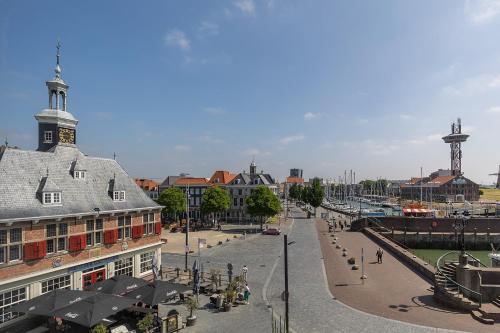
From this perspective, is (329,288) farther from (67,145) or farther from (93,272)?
(67,145)

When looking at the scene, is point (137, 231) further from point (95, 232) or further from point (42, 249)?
point (42, 249)

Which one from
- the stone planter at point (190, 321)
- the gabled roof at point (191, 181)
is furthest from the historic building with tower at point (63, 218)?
the gabled roof at point (191, 181)

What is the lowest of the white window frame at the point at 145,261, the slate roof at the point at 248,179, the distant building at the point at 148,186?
the white window frame at the point at 145,261

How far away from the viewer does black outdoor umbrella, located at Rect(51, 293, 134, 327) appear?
51.9 ft

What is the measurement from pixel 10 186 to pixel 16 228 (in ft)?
9.39

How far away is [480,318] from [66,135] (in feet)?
106

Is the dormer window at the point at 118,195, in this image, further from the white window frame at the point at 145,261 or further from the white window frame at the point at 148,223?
the white window frame at the point at 145,261

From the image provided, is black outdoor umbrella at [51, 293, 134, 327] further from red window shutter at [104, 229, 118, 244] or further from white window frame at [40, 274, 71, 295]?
red window shutter at [104, 229, 118, 244]

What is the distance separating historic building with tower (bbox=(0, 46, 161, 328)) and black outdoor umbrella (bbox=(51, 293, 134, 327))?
17.4 ft

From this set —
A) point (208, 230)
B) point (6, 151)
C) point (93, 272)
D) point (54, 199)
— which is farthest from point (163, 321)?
point (208, 230)

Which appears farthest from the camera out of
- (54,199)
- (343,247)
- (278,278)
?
(343,247)

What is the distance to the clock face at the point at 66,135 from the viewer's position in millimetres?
27375

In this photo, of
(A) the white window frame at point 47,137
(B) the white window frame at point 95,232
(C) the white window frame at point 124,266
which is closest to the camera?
(B) the white window frame at point 95,232

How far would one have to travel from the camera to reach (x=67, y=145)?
2752 centimetres
